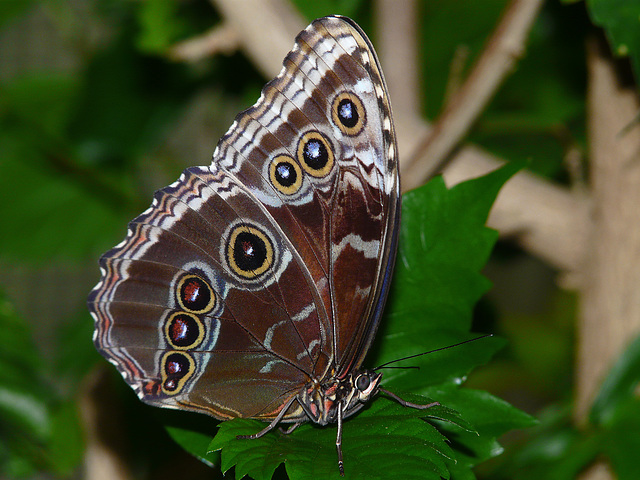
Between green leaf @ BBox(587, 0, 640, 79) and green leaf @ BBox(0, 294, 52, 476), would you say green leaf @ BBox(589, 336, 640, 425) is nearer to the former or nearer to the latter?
green leaf @ BBox(587, 0, 640, 79)

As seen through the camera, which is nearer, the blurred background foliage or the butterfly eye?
the butterfly eye

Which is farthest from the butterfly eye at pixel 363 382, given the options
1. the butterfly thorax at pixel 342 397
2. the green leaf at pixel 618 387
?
the green leaf at pixel 618 387

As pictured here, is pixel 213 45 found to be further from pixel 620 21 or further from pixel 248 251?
pixel 620 21

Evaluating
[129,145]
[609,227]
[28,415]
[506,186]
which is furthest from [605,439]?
[129,145]

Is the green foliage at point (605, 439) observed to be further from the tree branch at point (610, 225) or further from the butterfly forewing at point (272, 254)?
Result: the butterfly forewing at point (272, 254)

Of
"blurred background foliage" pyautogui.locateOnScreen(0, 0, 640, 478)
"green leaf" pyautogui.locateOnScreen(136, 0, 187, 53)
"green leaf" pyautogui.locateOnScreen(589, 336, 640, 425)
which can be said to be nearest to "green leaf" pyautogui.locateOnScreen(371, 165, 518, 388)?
"green leaf" pyautogui.locateOnScreen(589, 336, 640, 425)

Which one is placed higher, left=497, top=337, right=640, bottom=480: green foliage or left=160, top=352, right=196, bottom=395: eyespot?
left=497, top=337, right=640, bottom=480: green foliage
